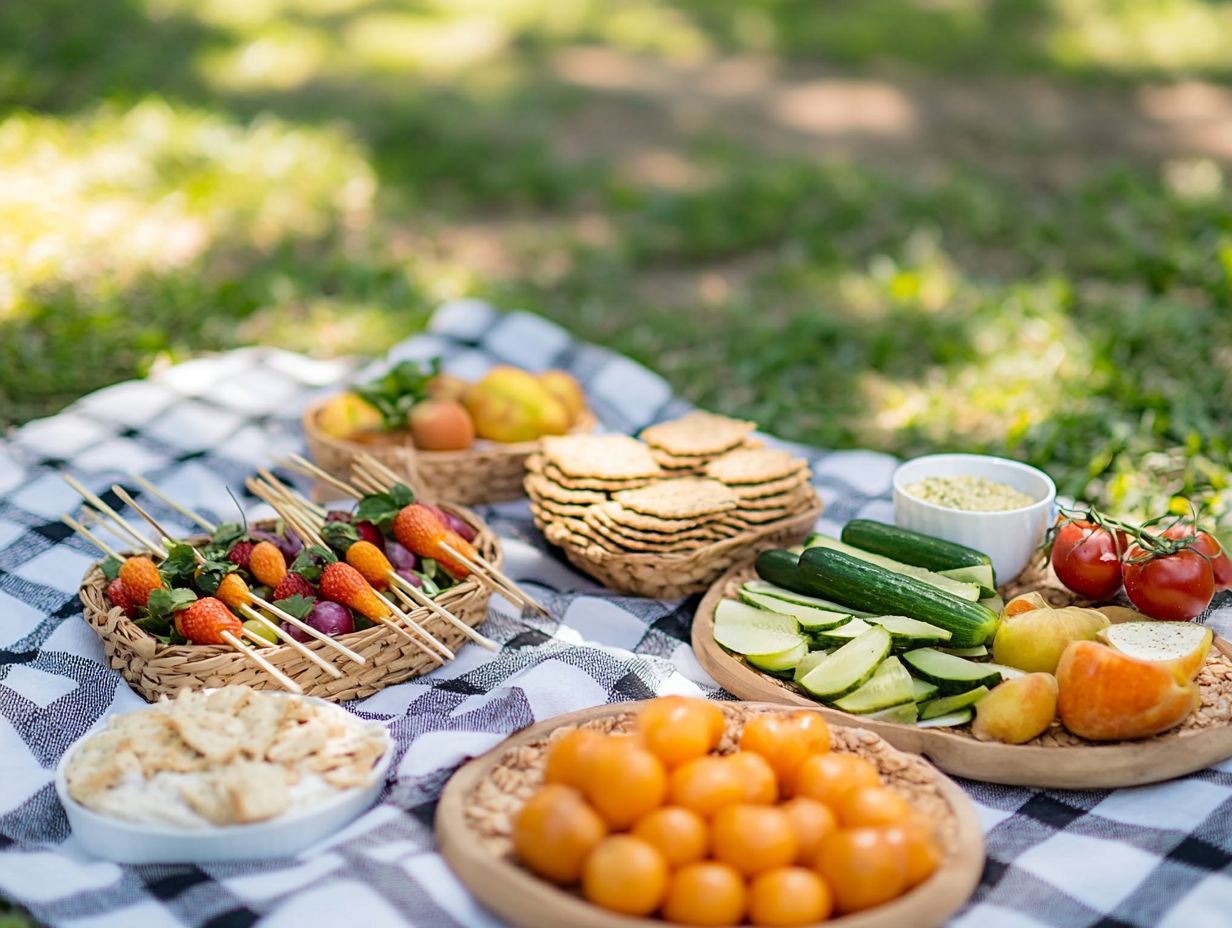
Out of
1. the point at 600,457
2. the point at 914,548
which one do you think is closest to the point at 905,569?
the point at 914,548

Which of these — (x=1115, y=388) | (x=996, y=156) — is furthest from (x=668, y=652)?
(x=996, y=156)

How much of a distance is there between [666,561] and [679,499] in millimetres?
199

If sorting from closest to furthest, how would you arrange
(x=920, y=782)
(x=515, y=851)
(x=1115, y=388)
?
(x=515, y=851) < (x=920, y=782) < (x=1115, y=388)

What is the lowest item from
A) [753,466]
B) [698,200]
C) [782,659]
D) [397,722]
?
[397,722]

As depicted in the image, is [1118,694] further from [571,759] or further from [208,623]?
[208,623]

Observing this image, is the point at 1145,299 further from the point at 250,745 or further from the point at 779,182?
the point at 250,745

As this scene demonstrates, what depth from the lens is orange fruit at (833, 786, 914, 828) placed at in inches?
89.7

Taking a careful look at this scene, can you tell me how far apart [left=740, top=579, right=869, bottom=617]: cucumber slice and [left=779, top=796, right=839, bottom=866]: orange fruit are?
918 mm

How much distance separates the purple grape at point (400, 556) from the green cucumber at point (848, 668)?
3.56ft

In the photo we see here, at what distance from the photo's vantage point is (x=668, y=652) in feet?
11.1

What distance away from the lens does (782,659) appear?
3037mm

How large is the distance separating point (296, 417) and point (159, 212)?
9.41 feet

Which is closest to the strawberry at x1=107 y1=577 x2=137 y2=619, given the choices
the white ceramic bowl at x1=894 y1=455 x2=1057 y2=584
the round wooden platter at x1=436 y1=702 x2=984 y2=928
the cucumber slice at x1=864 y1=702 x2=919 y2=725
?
the round wooden platter at x1=436 y1=702 x2=984 y2=928

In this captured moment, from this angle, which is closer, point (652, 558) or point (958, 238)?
point (652, 558)
